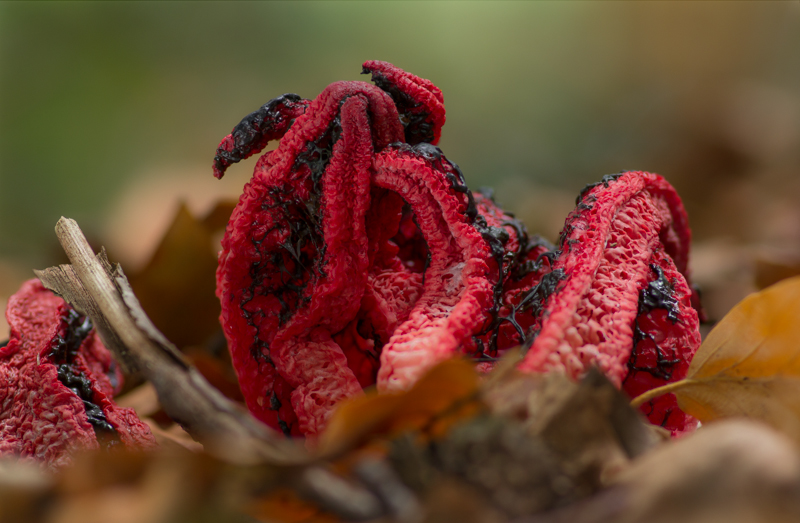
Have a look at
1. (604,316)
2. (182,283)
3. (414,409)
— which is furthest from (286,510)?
(182,283)

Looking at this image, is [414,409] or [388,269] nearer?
[414,409]

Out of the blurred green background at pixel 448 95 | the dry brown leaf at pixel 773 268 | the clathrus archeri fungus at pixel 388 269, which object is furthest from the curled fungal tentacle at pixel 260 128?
the dry brown leaf at pixel 773 268

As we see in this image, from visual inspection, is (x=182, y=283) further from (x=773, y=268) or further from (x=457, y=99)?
(x=457, y=99)

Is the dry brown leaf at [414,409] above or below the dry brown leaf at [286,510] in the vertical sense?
above

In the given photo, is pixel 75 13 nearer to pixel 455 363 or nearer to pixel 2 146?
pixel 2 146

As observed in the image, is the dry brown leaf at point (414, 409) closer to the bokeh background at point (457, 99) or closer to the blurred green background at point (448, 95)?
the bokeh background at point (457, 99)

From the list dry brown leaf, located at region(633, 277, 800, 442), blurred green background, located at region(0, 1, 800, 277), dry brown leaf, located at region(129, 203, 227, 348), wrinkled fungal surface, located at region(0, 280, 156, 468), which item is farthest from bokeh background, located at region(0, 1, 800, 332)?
dry brown leaf, located at region(633, 277, 800, 442)
